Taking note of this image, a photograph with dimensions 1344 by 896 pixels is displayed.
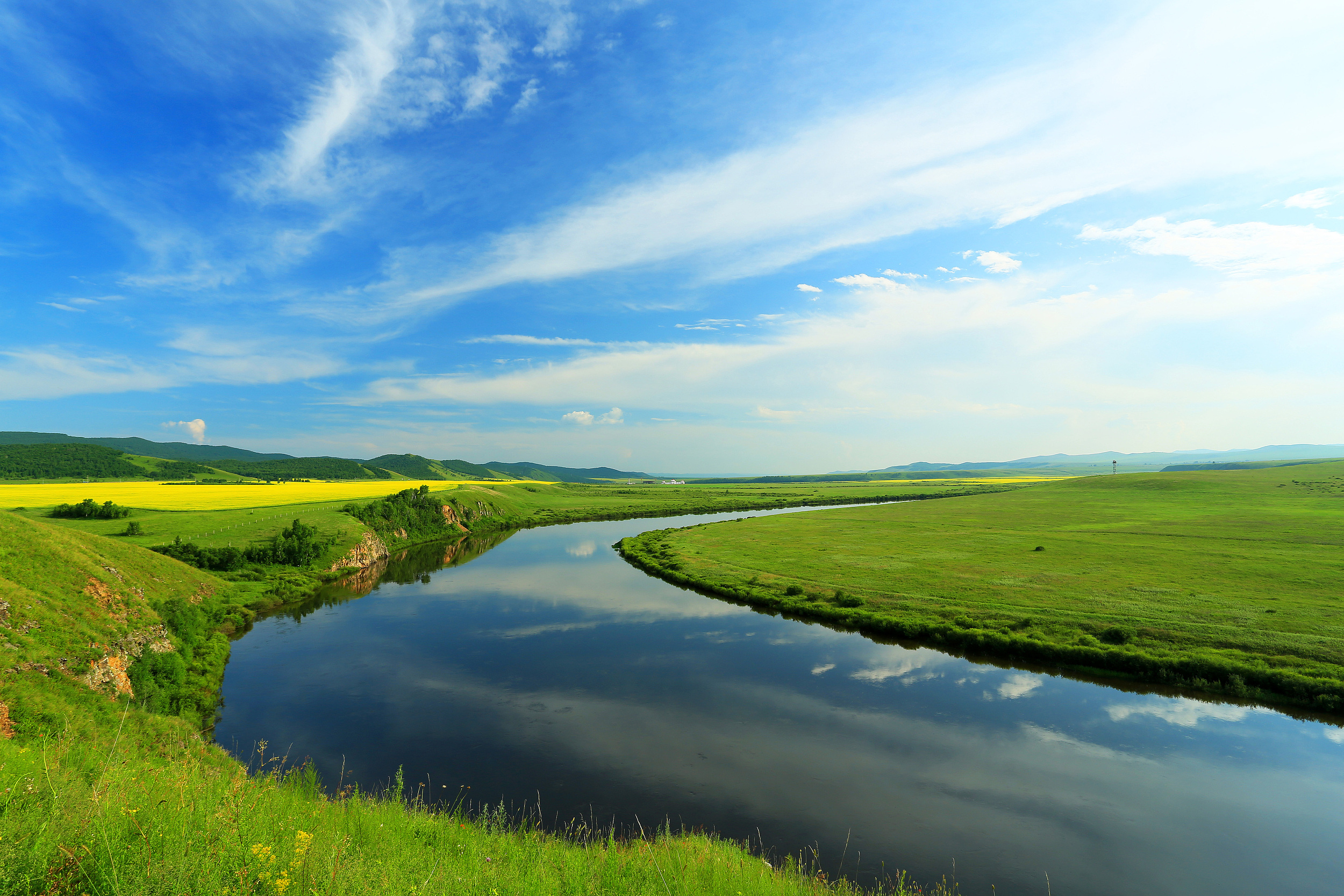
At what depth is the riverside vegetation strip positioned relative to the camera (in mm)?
6070

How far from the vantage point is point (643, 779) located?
17656 millimetres

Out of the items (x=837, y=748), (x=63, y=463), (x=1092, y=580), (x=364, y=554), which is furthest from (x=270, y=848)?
(x=63, y=463)

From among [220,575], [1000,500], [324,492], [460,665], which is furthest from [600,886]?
[1000,500]

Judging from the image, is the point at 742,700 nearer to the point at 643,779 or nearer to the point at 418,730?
the point at 643,779

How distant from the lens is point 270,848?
6625 mm

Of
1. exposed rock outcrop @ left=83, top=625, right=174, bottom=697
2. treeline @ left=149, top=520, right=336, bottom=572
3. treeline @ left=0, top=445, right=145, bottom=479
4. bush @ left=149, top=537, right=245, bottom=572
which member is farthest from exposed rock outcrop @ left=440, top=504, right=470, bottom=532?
treeline @ left=0, top=445, right=145, bottom=479

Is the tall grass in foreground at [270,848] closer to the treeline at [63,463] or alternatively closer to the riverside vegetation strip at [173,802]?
the riverside vegetation strip at [173,802]

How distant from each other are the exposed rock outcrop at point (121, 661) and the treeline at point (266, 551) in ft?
67.0

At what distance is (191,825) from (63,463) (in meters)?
204

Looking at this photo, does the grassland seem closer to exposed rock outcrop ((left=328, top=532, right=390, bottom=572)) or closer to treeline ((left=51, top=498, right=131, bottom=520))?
exposed rock outcrop ((left=328, top=532, right=390, bottom=572))

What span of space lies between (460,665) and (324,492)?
8916 cm

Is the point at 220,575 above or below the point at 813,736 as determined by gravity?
above

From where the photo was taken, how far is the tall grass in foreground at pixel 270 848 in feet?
18.8

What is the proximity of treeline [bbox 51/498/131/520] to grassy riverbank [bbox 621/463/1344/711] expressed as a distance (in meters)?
53.2
